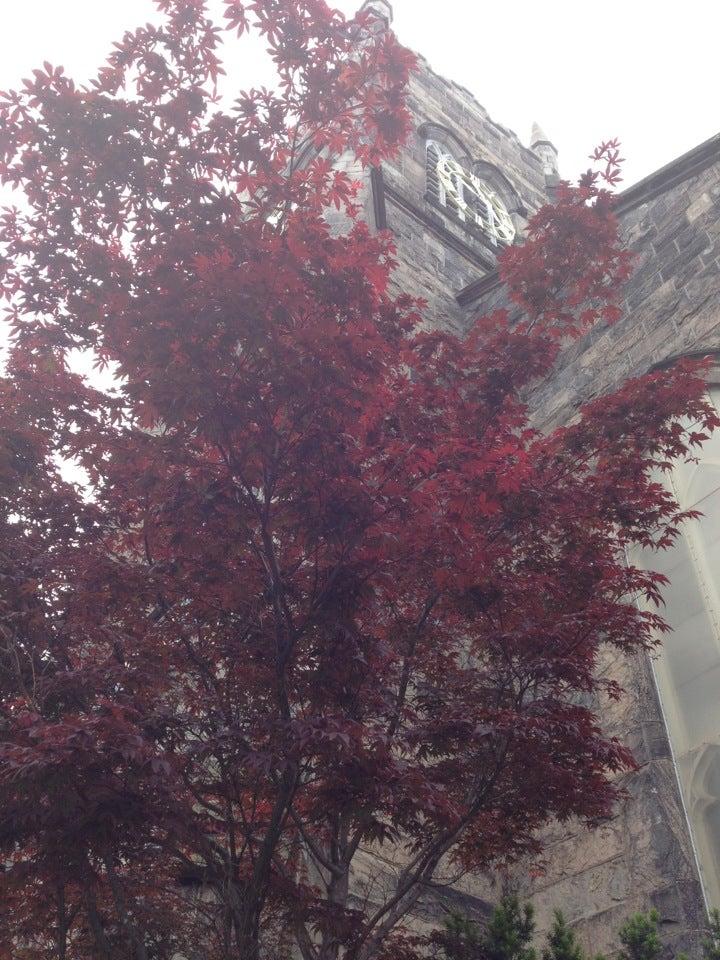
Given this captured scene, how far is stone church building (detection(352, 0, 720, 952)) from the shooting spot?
6551mm

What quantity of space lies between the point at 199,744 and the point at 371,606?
3.53ft

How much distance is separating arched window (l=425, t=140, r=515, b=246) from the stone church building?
1.15ft

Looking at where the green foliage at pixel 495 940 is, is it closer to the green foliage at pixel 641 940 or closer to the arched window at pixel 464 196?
the green foliage at pixel 641 940

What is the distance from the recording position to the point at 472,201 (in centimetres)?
1850

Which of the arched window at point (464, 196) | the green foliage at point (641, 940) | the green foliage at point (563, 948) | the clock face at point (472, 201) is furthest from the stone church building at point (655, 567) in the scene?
the green foliage at point (563, 948)

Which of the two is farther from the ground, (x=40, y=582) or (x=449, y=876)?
(x=40, y=582)

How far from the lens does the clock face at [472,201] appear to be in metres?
17.3

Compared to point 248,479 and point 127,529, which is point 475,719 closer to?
point 248,479

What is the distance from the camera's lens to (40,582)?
5012 mm

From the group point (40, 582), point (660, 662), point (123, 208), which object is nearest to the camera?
point (40, 582)

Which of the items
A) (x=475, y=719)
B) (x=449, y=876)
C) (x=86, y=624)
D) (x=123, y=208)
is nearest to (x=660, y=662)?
(x=449, y=876)

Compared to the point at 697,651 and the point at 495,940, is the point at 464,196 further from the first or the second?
the point at 495,940

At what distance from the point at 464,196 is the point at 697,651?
1274 cm

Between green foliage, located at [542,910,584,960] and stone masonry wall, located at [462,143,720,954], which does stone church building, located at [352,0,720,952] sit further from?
green foliage, located at [542,910,584,960]
